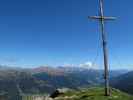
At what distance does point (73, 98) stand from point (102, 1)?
54.0ft

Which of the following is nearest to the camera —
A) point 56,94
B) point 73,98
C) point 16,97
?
point 16,97

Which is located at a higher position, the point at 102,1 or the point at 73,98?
the point at 102,1

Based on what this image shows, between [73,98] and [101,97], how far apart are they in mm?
6602

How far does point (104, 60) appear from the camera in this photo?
36219 mm

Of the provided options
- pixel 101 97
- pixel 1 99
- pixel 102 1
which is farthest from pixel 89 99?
pixel 102 1

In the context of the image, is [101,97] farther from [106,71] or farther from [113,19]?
[113,19]

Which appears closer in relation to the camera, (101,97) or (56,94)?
(101,97)

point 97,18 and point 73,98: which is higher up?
point 97,18

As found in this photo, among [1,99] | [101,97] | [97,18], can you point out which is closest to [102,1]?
[97,18]

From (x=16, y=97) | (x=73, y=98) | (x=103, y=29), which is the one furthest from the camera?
(x=73, y=98)

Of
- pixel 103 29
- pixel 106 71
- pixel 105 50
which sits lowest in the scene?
pixel 106 71

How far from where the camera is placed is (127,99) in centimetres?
3500

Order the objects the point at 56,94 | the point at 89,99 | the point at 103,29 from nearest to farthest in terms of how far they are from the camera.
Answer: the point at 89,99
the point at 103,29
the point at 56,94

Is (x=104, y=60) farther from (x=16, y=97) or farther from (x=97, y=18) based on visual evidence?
(x=16, y=97)
